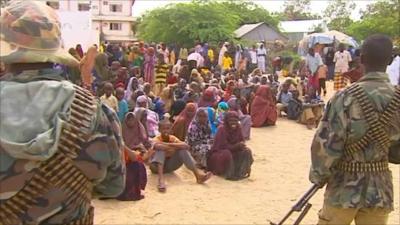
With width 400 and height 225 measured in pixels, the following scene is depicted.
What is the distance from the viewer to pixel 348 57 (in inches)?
641

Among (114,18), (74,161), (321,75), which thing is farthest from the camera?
(114,18)

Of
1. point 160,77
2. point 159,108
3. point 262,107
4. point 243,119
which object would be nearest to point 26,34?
point 159,108

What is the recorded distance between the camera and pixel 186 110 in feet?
26.1

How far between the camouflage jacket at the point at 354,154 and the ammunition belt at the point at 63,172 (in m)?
1.51

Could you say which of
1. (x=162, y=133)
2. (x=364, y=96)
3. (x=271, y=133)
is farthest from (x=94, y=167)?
(x=271, y=133)

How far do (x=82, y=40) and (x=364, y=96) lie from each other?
38.4 ft

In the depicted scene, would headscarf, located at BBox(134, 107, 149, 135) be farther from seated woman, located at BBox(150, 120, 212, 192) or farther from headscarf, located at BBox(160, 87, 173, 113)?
headscarf, located at BBox(160, 87, 173, 113)

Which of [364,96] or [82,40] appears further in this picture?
[82,40]

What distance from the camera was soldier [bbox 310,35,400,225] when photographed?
2.88 m

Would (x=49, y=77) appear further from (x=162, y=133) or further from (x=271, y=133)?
(x=271, y=133)

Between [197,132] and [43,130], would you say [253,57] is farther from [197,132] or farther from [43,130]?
[43,130]

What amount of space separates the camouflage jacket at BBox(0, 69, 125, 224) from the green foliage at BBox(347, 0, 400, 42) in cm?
2818

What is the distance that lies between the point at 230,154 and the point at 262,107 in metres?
3.72

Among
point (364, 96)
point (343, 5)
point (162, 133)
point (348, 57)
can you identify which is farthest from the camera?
point (343, 5)
